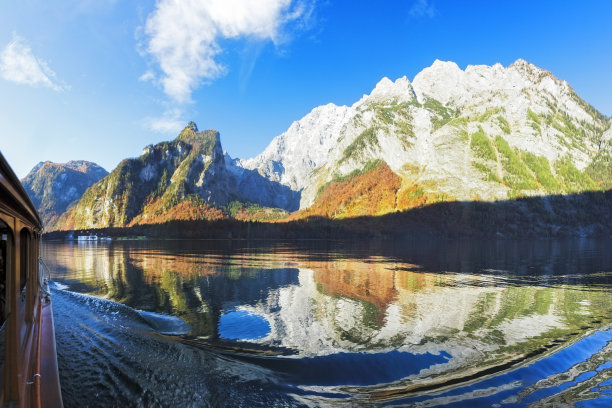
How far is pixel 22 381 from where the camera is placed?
9281mm

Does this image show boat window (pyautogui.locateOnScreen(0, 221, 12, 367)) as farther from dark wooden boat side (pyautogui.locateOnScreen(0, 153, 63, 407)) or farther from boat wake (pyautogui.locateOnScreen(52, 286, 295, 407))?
boat wake (pyautogui.locateOnScreen(52, 286, 295, 407))

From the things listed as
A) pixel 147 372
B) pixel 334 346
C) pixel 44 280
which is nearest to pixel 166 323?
pixel 147 372

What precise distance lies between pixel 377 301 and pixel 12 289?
27.9 meters

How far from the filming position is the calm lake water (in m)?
12.7

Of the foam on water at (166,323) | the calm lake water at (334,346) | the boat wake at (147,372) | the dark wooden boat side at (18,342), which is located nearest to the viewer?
the dark wooden boat side at (18,342)

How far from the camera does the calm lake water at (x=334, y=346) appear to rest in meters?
12.7

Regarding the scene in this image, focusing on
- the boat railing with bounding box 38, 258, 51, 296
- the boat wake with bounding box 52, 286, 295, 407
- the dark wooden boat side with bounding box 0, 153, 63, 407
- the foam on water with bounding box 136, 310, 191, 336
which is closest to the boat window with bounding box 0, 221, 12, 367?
the dark wooden boat side with bounding box 0, 153, 63, 407

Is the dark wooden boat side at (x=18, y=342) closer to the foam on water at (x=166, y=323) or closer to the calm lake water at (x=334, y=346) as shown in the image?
the calm lake water at (x=334, y=346)

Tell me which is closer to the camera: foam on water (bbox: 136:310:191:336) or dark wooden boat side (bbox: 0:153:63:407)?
dark wooden boat side (bbox: 0:153:63:407)

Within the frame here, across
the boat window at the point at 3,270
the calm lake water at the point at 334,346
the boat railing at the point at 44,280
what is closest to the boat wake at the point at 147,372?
the calm lake water at the point at 334,346

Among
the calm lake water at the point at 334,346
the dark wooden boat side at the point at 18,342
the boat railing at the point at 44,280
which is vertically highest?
the dark wooden boat side at the point at 18,342

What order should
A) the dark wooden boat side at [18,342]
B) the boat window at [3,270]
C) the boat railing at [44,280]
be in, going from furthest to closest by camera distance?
the boat railing at [44,280], the boat window at [3,270], the dark wooden boat side at [18,342]

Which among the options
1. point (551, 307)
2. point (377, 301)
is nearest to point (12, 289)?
point (377, 301)

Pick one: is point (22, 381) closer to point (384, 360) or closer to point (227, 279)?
point (384, 360)
